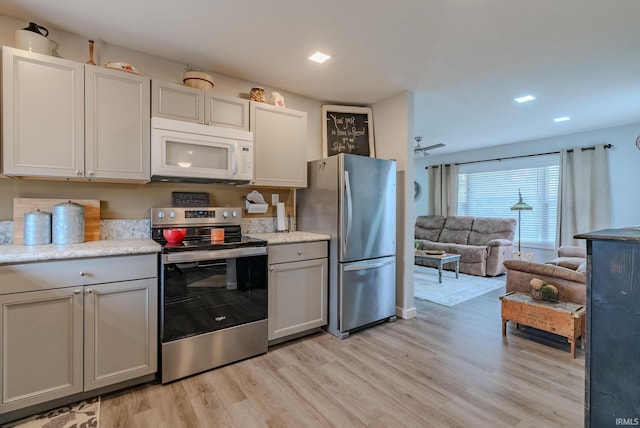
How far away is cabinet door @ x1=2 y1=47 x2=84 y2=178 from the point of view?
73.9 inches

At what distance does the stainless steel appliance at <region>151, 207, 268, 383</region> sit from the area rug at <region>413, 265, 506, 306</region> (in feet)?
8.23

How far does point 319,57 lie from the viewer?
8.50ft

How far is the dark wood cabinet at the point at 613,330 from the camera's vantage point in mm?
1204

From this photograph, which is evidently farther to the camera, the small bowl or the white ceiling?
the small bowl

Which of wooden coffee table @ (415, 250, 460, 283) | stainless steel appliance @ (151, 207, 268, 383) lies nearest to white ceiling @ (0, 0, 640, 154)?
stainless steel appliance @ (151, 207, 268, 383)

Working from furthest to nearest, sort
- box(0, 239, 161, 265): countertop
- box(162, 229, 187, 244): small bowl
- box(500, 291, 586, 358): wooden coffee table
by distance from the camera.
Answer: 1. box(500, 291, 586, 358): wooden coffee table
2. box(162, 229, 187, 244): small bowl
3. box(0, 239, 161, 265): countertop

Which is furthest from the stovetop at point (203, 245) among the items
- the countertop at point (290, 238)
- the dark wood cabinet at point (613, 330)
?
the dark wood cabinet at point (613, 330)

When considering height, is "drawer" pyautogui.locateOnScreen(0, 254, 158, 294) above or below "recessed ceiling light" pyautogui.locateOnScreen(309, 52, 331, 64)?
below

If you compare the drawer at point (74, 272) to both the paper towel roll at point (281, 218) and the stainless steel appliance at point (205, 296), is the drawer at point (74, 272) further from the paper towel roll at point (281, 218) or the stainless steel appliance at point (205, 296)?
the paper towel roll at point (281, 218)

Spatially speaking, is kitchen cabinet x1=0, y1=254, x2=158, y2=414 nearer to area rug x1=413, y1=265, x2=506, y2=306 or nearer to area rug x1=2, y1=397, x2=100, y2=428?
area rug x1=2, y1=397, x2=100, y2=428

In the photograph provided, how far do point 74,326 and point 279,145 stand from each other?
2.02 metres

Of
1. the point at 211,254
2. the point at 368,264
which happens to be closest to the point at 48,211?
the point at 211,254

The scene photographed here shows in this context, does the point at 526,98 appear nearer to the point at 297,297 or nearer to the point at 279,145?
the point at 279,145

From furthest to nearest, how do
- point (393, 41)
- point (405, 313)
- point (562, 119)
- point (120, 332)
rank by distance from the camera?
point (562, 119) < point (405, 313) < point (393, 41) < point (120, 332)
